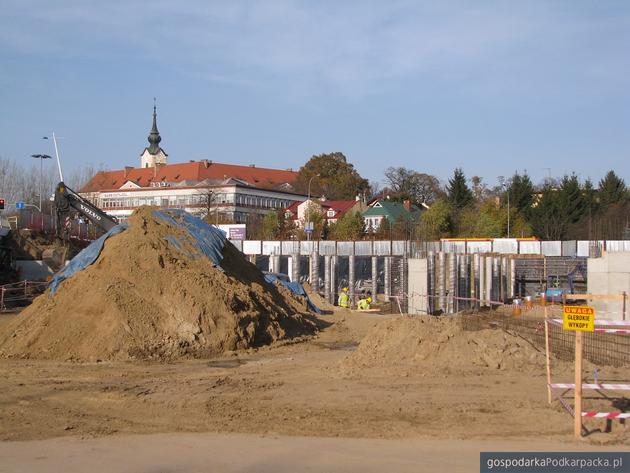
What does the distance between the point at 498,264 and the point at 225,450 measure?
3021 centimetres

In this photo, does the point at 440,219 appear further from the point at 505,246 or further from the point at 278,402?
the point at 278,402

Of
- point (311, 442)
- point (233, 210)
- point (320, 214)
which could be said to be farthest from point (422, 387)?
point (233, 210)

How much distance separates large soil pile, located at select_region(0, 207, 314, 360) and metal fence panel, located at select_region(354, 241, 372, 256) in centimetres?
1963

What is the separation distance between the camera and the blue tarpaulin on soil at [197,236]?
787 inches

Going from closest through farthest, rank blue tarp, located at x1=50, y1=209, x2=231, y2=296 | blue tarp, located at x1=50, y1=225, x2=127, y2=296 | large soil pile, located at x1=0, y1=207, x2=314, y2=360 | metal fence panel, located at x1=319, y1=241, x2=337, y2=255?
large soil pile, located at x1=0, y1=207, x2=314, y2=360 < blue tarp, located at x1=50, y1=225, x2=127, y2=296 < blue tarp, located at x1=50, y1=209, x2=231, y2=296 < metal fence panel, located at x1=319, y1=241, x2=337, y2=255

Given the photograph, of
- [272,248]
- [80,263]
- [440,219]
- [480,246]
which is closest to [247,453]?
[80,263]

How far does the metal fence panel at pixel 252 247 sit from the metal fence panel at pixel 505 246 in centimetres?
1445

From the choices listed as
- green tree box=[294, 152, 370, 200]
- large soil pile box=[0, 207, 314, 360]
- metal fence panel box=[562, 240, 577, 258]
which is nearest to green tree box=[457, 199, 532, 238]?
metal fence panel box=[562, 240, 577, 258]

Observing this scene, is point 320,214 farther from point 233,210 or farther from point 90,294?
point 90,294

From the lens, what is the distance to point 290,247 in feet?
140

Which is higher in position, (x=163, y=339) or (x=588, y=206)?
(x=588, y=206)

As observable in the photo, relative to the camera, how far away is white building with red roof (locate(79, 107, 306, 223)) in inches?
3305

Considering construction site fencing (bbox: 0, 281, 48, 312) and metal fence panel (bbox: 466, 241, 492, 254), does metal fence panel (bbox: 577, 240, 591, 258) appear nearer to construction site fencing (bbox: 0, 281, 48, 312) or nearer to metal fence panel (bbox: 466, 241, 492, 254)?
metal fence panel (bbox: 466, 241, 492, 254)

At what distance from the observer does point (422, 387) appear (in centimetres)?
1227
